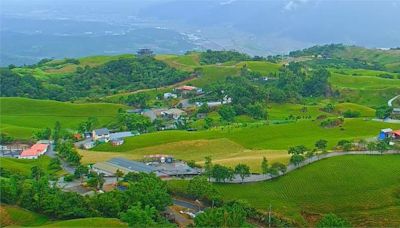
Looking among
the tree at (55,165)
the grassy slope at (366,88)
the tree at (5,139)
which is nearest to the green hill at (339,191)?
the tree at (55,165)

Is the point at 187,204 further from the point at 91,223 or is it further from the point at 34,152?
the point at 34,152

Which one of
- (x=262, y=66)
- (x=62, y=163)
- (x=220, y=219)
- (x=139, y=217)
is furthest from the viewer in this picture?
(x=262, y=66)

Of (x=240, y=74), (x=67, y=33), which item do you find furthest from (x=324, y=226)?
(x=67, y=33)

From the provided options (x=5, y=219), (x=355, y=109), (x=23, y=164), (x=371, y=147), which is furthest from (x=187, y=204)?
(x=355, y=109)

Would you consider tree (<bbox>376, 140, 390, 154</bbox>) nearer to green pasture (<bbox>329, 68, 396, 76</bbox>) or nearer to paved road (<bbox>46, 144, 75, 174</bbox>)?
paved road (<bbox>46, 144, 75, 174</bbox>)

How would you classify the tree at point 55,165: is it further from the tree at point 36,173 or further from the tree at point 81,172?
the tree at point 81,172

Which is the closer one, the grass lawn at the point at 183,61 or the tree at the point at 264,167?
the tree at the point at 264,167

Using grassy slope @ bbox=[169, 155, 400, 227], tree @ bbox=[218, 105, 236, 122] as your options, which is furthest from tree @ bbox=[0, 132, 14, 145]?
grassy slope @ bbox=[169, 155, 400, 227]
